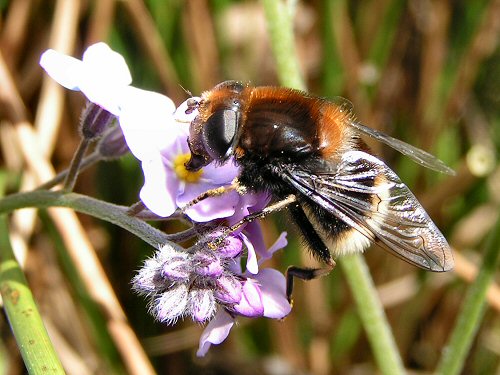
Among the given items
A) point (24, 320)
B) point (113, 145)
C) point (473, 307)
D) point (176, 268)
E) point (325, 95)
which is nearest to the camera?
point (176, 268)

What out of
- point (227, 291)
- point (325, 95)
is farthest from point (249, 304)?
point (325, 95)

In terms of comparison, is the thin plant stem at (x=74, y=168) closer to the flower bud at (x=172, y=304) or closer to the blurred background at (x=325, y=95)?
the flower bud at (x=172, y=304)

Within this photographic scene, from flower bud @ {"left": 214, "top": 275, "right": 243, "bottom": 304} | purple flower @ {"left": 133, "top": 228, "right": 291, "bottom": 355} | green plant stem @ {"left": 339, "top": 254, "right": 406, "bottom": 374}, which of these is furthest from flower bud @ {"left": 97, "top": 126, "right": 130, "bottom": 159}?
green plant stem @ {"left": 339, "top": 254, "right": 406, "bottom": 374}

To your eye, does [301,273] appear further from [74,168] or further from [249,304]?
[74,168]

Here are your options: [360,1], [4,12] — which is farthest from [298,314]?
[4,12]

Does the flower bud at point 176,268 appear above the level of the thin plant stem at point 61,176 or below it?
above

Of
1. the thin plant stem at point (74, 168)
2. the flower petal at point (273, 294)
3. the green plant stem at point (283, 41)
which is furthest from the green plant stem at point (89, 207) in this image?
the green plant stem at point (283, 41)
